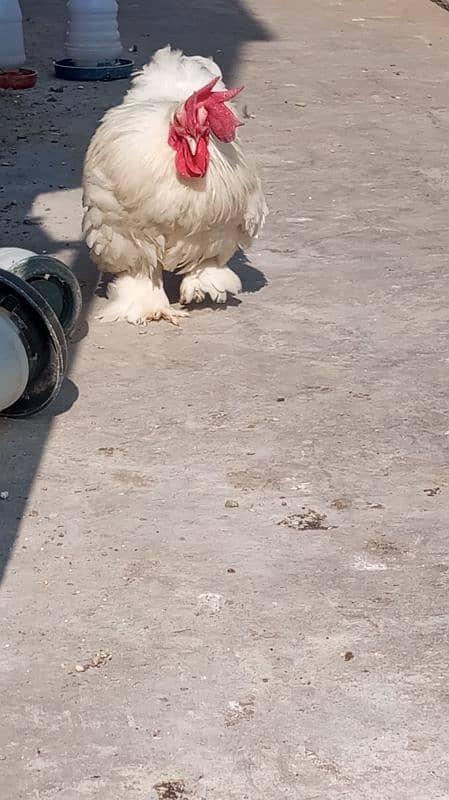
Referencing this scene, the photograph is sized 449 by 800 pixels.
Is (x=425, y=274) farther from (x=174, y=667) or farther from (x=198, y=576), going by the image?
(x=174, y=667)

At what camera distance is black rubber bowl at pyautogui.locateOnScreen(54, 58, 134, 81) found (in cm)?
1008

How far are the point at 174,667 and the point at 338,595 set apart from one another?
0.58 metres

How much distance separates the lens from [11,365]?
4562 millimetres

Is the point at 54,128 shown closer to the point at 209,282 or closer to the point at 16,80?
the point at 16,80

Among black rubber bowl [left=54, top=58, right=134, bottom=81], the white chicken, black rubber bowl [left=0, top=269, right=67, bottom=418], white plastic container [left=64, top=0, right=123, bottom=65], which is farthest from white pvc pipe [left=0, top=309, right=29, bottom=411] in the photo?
white plastic container [left=64, top=0, right=123, bottom=65]

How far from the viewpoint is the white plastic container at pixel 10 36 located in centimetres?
996

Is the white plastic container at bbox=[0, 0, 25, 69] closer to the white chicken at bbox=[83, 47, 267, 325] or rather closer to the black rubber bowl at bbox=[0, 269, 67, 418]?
the white chicken at bbox=[83, 47, 267, 325]

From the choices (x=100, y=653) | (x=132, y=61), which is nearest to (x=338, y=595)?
(x=100, y=653)

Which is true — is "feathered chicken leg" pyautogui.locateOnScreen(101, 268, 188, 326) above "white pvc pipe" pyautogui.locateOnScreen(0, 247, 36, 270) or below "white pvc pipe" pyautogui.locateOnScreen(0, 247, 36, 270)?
below

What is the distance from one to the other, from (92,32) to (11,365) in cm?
627

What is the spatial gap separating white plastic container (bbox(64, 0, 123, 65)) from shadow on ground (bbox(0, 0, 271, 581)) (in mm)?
314

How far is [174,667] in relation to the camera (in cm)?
349

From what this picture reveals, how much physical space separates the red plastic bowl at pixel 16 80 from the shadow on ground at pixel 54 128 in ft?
0.33

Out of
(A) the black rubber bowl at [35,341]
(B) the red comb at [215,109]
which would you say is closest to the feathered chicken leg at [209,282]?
(B) the red comb at [215,109]
